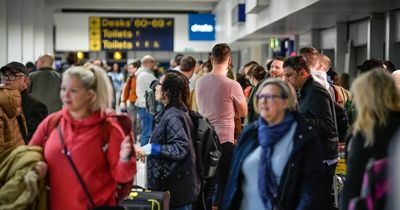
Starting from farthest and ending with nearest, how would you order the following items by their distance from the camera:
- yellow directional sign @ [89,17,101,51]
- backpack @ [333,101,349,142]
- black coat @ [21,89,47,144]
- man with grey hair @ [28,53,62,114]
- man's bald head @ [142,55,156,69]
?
yellow directional sign @ [89,17,101,51], man's bald head @ [142,55,156,69], man with grey hair @ [28,53,62,114], backpack @ [333,101,349,142], black coat @ [21,89,47,144]

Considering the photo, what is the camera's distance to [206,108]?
6.44 metres

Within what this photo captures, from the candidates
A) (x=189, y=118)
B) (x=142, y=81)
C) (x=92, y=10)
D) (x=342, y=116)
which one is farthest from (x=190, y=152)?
(x=92, y=10)

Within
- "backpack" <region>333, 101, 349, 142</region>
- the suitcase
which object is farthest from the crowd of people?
"backpack" <region>333, 101, 349, 142</region>

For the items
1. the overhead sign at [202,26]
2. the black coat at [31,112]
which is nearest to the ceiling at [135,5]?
the overhead sign at [202,26]

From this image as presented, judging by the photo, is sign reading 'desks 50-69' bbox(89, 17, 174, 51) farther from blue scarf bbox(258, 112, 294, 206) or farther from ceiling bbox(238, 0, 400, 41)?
blue scarf bbox(258, 112, 294, 206)

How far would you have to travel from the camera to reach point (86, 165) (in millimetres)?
3676

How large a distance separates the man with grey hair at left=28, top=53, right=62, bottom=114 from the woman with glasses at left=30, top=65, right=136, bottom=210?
5.29 m

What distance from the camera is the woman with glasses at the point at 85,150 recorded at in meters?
3.68

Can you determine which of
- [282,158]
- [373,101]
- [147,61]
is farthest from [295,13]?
[373,101]

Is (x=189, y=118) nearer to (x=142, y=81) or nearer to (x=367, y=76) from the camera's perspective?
(x=367, y=76)

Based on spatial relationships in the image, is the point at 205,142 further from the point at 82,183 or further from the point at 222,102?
the point at 82,183

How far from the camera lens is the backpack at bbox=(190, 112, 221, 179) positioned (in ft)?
17.3

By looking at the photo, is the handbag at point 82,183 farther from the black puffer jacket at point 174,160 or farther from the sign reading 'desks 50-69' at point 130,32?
the sign reading 'desks 50-69' at point 130,32

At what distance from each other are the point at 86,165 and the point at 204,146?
5.68 feet
